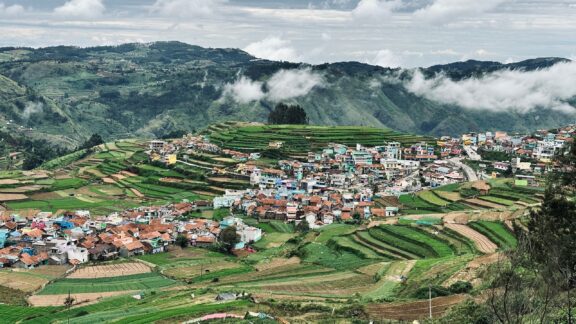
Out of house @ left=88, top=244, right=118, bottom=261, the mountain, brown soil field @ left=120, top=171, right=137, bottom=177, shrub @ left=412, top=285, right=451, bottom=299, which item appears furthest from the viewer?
the mountain

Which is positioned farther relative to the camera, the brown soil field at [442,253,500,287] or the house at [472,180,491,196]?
the house at [472,180,491,196]

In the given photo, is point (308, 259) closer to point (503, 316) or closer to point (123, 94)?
point (503, 316)

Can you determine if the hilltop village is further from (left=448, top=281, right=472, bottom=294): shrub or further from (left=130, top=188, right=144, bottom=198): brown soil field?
→ (left=130, top=188, right=144, bottom=198): brown soil field

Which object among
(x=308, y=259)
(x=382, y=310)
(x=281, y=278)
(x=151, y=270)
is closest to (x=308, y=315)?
(x=382, y=310)

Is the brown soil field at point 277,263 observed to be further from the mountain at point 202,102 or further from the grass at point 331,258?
the mountain at point 202,102

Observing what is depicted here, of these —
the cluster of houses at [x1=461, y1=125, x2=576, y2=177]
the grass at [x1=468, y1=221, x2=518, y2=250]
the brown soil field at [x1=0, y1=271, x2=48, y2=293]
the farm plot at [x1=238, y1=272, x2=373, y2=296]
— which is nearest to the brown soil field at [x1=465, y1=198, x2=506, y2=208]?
the cluster of houses at [x1=461, y1=125, x2=576, y2=177]

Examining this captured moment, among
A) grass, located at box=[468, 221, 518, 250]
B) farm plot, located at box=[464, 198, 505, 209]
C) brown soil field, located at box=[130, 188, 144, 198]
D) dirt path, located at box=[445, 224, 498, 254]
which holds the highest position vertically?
grass, located at box=[468, 221, 518, 250]

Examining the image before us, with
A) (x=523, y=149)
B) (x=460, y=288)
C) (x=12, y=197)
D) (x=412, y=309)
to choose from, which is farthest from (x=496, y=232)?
(x=12, y=197)

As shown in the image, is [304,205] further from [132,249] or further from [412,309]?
[412,309]
